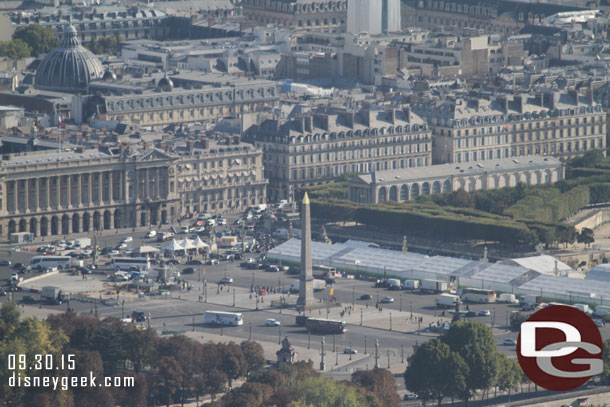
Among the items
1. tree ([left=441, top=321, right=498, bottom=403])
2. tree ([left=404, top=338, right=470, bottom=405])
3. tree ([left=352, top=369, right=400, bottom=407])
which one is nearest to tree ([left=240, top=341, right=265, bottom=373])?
tree ([left=352, top=369, right=400, bottom=407])

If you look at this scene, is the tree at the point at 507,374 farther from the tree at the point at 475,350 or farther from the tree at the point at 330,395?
the tree at the point at 330,395

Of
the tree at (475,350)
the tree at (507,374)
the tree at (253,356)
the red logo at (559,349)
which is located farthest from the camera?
the tree at (253,356)

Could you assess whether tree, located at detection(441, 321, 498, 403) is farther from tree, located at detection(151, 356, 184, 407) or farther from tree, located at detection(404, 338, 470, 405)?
tree, located at detection(151, 356, 184, 407)

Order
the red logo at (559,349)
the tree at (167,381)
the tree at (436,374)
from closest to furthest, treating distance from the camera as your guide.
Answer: the red logo at (559,349)
the tree at (436,374)
the tree at (167,381)

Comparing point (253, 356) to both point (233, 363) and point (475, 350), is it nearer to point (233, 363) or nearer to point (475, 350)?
point (233, 363)

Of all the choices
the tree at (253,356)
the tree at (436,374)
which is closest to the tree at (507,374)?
the tree at (436,374)

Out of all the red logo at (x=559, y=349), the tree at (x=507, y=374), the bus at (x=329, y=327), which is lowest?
the bus at (x=329, y=327)

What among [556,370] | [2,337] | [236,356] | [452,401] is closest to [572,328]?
[556,370]
